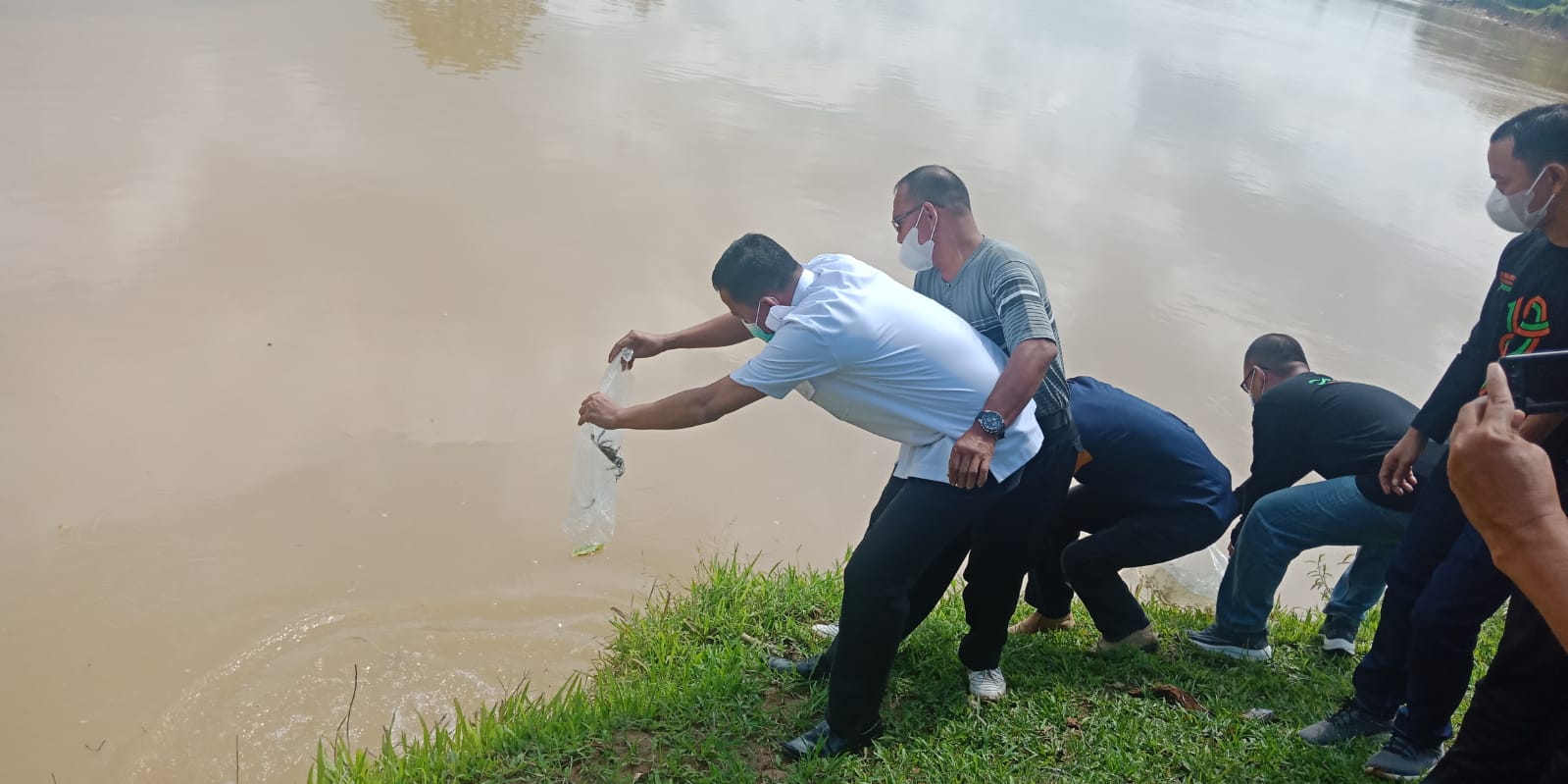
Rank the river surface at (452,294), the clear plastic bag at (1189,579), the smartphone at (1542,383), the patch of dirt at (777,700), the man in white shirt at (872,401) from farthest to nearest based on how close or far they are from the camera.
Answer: the clear plastic bag at (1189,579) → the river surface at (452,294) → the patch of dirt at (777,700) → the man in white shirt at (872,401) → the smartphone at (1542,383)

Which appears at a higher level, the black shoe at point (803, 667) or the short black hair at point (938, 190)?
the short black hair at point (938, 190)

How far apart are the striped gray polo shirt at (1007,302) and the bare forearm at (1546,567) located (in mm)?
1530

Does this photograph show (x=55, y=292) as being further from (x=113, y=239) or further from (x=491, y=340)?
(x=491, y=340)

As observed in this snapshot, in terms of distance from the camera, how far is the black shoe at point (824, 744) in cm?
299

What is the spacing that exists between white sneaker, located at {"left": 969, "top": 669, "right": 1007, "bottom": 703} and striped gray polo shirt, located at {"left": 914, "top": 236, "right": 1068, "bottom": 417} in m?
0.84

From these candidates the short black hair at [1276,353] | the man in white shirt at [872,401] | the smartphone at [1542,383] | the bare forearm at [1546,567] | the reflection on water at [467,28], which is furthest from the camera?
the reflection on water at [467,28]

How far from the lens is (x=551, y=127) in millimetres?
9562

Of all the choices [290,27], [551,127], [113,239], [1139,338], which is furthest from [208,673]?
[290,27]

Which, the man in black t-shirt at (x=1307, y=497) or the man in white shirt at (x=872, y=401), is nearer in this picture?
the man in white shirt at (x=872, y=401)

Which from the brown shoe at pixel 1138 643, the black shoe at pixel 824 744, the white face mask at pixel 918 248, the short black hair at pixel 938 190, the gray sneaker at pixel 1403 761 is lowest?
the black shoe at pixel 824 744

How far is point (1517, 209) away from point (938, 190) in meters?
1.56

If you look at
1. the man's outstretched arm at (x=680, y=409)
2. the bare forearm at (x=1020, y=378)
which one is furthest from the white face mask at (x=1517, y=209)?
the man's outstretched arm at (x=680, y=409)

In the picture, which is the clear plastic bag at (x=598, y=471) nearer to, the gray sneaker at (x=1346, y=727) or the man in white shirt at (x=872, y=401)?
the man in white shirt at (x=872, y=401)

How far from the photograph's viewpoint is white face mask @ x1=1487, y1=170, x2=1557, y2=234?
2846 mm
